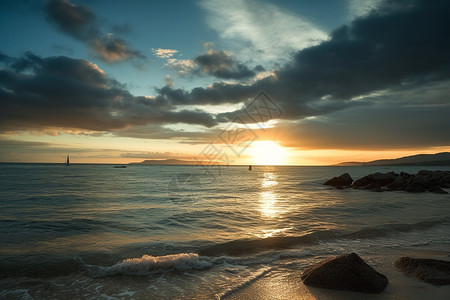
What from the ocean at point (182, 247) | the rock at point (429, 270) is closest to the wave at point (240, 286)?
the ocean at point (182, 247)

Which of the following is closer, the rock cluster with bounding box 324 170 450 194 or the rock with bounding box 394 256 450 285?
the rock with bounding box 394 256 450 285

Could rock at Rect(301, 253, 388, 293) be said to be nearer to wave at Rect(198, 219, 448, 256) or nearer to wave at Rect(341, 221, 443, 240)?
wave at Rect(198, 219, 448, 256)

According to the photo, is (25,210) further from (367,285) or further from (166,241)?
(367,285)

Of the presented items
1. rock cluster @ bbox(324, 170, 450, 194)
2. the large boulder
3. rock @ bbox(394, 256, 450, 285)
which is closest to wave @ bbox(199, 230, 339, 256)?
rock @ bbox(394, 256, 450, 285)

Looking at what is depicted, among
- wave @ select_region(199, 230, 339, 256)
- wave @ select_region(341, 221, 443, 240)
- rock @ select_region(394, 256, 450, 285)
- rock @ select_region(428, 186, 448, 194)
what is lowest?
rock @ select_region(428, 186, 448, 194)

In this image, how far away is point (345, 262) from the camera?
5758 mm

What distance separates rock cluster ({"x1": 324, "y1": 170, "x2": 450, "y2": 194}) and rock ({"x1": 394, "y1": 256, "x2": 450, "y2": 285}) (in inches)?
1154

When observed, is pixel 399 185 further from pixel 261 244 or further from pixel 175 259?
pixel 175 259

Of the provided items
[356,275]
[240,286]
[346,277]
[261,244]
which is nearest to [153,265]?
[240,286]

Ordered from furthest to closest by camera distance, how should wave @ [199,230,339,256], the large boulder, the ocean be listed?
the large boulder < wave @ [199,230,339,256] < the ocean

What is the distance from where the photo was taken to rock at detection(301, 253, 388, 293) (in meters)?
5.34

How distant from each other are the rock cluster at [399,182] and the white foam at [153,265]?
31.9 meters

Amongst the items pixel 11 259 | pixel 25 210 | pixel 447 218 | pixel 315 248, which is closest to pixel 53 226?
pixel 11 259

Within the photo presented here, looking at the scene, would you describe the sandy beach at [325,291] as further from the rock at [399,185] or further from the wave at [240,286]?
the rock at [399,185]
